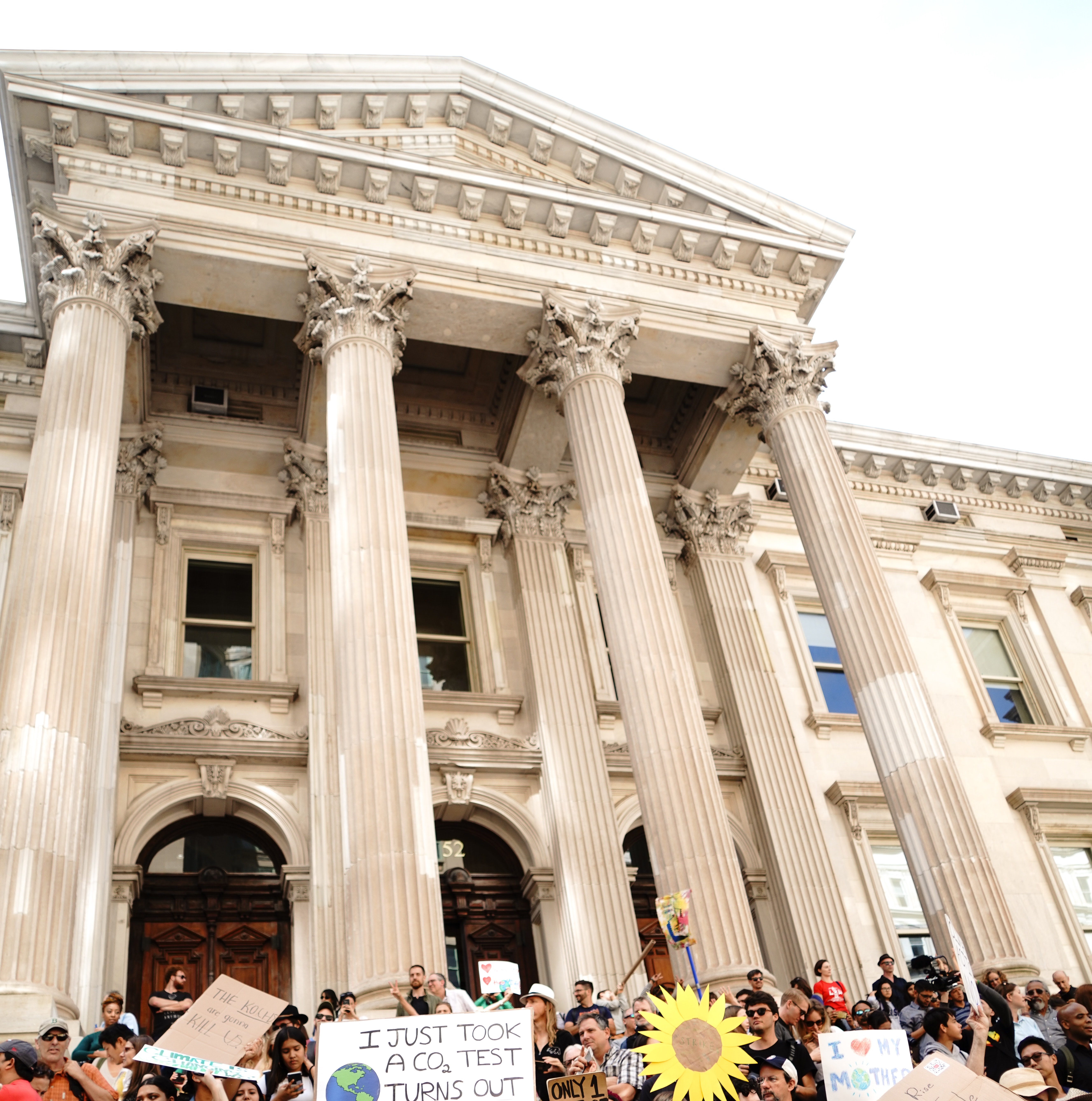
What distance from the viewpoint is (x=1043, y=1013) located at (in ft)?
37.4

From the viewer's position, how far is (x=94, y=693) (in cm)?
1253

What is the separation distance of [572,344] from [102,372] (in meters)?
6.97

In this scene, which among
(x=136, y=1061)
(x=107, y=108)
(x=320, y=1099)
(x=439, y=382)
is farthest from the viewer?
(x=439, y=382)

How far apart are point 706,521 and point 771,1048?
49.5 feet

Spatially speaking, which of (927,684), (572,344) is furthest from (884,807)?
(572,344)

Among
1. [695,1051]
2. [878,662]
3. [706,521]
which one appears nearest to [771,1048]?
[695,1051]

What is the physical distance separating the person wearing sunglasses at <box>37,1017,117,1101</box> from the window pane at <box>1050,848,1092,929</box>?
Answer: 18152 millimetres

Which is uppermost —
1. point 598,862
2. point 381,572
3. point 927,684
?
point 927,684

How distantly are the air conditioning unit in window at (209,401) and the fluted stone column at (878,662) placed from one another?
8.84 metres

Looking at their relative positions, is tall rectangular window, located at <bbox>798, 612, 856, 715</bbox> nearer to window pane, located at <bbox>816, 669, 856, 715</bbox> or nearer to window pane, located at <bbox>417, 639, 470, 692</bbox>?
window pane, located at <bbox>816, 669, 856, 715</bbox>

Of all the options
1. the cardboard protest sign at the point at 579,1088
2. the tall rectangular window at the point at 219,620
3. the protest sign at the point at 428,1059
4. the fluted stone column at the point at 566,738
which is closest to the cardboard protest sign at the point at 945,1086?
the cardboard protest sign at the point at 579,1088

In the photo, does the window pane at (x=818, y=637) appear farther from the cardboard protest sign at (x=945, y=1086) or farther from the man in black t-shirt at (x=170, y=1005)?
the cardboard protest sign at (x=945, y=1086)

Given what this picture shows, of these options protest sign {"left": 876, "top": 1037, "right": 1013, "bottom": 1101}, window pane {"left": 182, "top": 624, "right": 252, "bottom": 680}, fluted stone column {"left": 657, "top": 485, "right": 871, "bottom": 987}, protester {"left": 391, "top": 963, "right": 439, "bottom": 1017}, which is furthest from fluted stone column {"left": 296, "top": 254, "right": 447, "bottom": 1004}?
fluted stone column {"left": 657, "top": 485, "right": 871, "bottom": 987}

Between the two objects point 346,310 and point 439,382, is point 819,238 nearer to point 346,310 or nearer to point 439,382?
point 439,382
